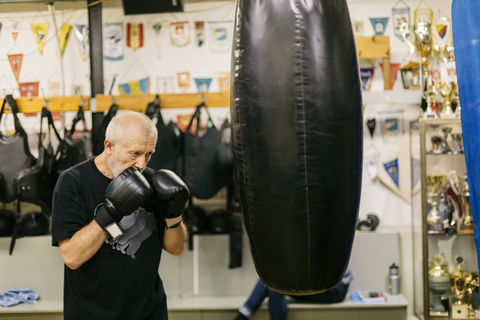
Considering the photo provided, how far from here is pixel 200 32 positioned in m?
3.73

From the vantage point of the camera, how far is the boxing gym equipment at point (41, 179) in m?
2.93

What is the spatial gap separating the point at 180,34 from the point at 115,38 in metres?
0.58

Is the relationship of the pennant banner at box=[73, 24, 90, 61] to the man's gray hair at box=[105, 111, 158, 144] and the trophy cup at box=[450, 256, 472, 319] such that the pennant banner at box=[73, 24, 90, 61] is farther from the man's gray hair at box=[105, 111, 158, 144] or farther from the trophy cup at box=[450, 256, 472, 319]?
the trophy cup at box=[450, 256, 472, 319]

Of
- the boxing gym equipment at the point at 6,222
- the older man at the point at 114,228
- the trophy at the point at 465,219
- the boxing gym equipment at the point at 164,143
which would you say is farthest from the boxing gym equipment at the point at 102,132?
the trophy at the point at 465,219

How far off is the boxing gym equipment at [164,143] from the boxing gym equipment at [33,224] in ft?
3.53

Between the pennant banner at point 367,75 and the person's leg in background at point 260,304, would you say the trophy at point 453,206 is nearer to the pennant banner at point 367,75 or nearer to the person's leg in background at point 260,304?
the pennant banner at point 367,75

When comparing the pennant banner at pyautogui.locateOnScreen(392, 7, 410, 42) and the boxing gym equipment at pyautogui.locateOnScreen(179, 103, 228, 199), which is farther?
the pennant banner at pyautogui.locateOnScreen(392, 7, 410, 42)

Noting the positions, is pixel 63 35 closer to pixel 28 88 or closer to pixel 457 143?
pixel 28 88

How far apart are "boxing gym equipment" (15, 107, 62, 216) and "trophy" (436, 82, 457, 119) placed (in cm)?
283

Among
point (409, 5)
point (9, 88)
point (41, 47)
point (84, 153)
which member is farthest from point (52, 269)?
point (409, 5)

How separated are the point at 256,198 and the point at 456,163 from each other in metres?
2.98

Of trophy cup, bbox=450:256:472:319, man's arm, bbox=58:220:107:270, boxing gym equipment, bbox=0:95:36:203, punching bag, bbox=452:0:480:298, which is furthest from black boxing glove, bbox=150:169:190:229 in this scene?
trophy cup, bbox=450:256:472:319

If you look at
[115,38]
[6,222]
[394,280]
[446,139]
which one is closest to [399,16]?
[446,139]

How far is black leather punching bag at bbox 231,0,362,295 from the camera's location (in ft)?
3.01
